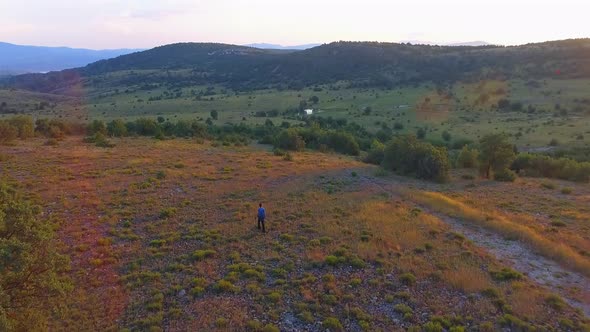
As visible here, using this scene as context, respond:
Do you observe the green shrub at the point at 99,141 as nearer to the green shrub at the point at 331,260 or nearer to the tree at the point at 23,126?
the tree at the point at 23,126

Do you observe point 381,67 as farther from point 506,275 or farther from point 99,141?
point 506,275

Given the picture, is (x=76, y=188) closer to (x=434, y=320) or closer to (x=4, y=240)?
(x=4, y=240)

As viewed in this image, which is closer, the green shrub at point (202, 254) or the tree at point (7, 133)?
the green shrub at point (202, 254)

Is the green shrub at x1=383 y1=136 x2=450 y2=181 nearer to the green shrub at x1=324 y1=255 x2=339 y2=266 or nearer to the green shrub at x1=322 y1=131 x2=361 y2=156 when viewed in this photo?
the green shrub at x1=322 y1=131 x2=361 y2=156

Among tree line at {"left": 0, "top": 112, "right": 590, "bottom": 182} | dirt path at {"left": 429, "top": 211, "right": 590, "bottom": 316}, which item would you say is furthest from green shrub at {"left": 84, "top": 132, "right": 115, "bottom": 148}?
dirt path at {"left": 429, "top": 211, "right": 590, "bottom": 316}

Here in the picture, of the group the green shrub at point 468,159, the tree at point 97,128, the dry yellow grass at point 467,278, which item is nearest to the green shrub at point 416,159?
the green shrub at point 468,159
